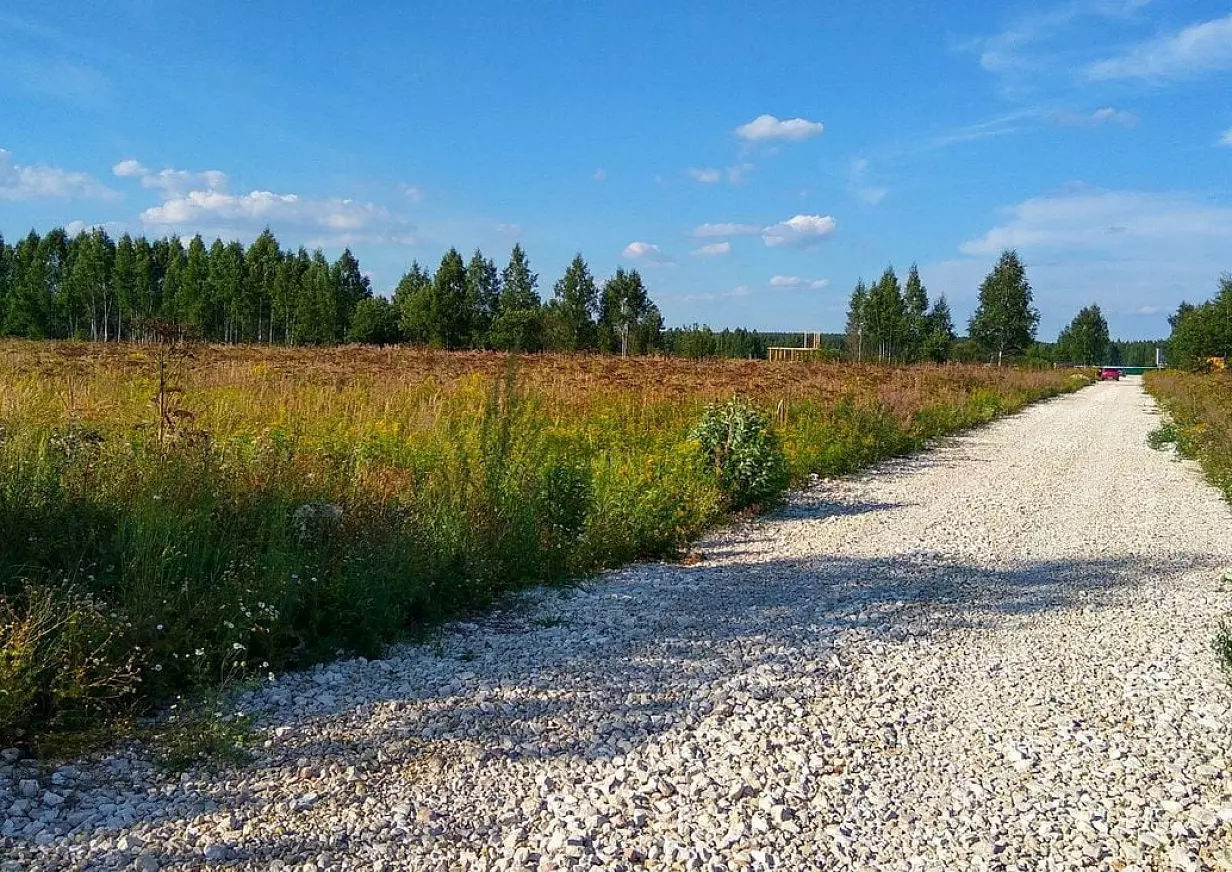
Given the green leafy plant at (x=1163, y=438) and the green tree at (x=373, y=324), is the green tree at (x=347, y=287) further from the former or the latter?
the green leafy plant at (x=1163, y=438)

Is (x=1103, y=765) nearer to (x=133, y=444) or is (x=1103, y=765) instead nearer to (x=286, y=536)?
(x=286, y=536)

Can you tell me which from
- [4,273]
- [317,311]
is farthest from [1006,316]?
[4,273]

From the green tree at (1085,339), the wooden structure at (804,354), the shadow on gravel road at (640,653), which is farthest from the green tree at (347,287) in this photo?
the green tree at (1085,339)

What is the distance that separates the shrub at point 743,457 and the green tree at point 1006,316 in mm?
53081

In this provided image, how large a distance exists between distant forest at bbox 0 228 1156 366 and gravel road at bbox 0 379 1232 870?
47077 millimetres

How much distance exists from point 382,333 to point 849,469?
50.6m

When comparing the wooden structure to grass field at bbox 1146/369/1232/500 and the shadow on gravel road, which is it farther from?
the shadow on gravel road

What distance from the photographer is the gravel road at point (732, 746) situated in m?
3.00

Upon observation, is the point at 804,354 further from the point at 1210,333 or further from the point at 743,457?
the point at 743,457

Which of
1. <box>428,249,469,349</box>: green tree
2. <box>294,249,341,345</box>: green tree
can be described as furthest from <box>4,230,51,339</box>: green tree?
<box>428,249,469,349</box>: green tree

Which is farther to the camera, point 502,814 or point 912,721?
point 912,721

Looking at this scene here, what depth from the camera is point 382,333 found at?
2341 inches

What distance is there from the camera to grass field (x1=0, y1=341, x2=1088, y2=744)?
13.0ft

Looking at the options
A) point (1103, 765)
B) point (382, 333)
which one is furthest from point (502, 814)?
point (382, 333)
